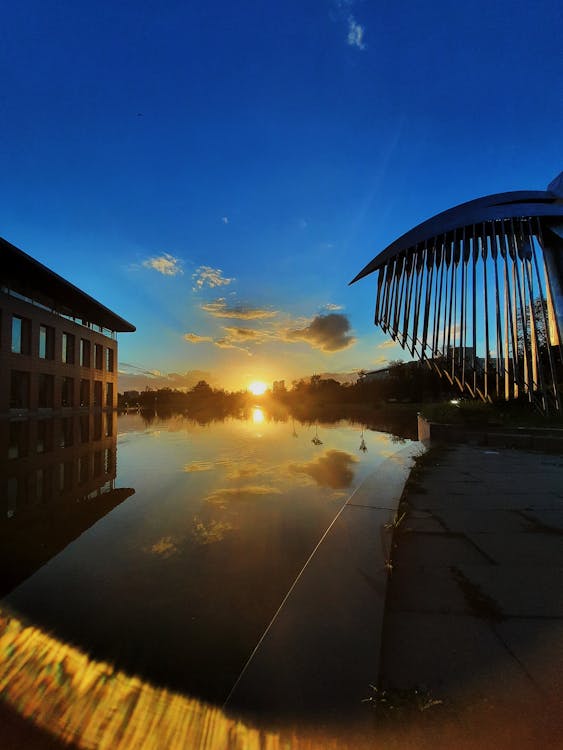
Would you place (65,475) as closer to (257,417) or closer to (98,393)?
(257,417)

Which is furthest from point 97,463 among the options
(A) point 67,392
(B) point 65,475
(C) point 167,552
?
(A) point 67,392

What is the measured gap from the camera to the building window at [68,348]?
34.4m

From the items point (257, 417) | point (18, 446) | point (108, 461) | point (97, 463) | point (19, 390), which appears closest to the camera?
point (97, 463)

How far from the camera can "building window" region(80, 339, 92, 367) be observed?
1489 inches

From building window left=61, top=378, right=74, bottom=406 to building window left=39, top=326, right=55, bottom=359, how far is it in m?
3.47

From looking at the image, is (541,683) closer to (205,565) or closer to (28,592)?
(205,565)

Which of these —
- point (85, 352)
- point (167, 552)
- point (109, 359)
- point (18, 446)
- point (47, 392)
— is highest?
point (109, 359)

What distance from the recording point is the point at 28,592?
9.78ft

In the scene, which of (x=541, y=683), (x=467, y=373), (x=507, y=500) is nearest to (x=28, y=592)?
(x=541, y=683)

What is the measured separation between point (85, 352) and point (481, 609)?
4274 cm

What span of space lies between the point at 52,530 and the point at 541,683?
4.91 metres

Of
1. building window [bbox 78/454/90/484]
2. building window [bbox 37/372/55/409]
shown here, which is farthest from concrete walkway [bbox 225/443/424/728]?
building window [bbox 37/372/55/409]

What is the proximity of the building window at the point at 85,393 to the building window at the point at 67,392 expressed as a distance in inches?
113

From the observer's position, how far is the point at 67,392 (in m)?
34.8
